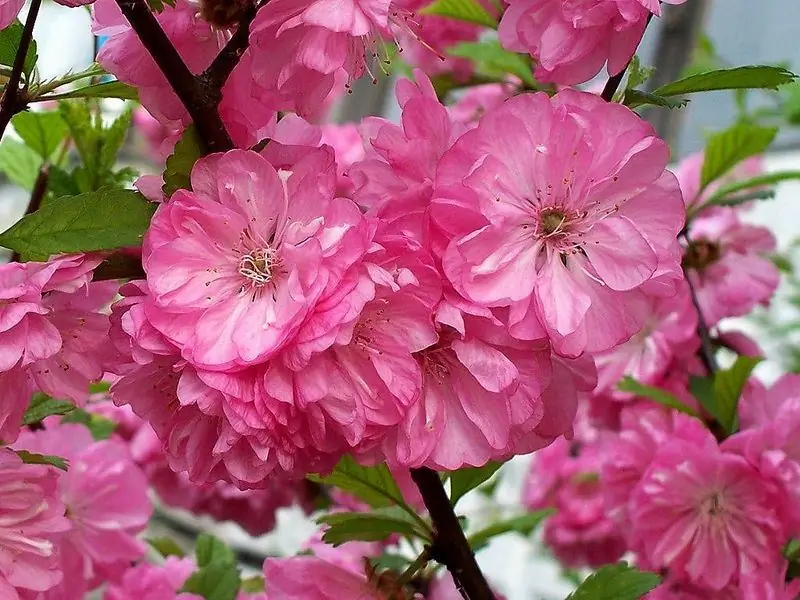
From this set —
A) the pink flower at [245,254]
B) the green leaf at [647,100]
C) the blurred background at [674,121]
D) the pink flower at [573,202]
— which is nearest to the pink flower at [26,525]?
the pink flower at [245,254]

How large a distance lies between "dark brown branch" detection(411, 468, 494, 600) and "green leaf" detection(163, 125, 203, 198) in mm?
216

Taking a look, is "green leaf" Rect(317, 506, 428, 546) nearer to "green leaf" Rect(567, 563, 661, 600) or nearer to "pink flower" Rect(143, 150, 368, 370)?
"green leaf" Rect(567, 563, 661, 600)

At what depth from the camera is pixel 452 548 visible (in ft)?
1.64

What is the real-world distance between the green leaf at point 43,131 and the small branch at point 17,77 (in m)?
0.23

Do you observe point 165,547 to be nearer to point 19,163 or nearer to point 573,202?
point 19,163

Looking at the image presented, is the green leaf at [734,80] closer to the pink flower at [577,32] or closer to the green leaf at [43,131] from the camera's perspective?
the pink flower at [577,32]

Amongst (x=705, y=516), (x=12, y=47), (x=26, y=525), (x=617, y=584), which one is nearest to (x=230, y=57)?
(x=12, y=47)

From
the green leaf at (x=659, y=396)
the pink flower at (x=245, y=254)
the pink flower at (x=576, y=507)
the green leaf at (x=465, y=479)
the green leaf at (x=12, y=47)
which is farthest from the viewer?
the pink flower at (x=576, y=507)

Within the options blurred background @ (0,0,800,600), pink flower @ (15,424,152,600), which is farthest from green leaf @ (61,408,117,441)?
blurred background @ (0,0,800,600)

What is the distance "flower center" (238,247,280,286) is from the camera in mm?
384

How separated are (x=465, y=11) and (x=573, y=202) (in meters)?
0.47

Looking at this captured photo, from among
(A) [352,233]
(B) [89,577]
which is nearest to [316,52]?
(A) [352,233]

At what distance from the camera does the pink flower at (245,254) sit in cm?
35

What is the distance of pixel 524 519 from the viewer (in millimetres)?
702
